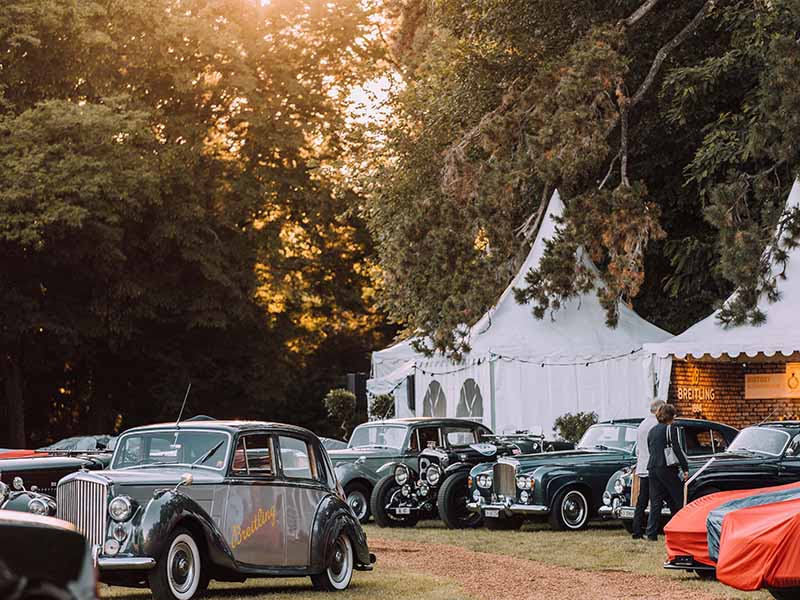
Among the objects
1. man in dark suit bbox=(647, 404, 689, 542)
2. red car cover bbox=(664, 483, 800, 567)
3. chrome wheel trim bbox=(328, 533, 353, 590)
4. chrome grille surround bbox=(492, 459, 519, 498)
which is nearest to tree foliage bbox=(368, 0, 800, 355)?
chrome grille surround bbox=(492, 459, 519, 498)

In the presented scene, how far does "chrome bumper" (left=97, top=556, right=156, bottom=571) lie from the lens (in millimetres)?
12469

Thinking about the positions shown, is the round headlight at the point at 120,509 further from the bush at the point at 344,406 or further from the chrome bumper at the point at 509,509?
the bush at the point at 344,406

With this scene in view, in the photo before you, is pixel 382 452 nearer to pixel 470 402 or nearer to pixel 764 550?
pixel 470 402

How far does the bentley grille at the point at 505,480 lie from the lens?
2202cm

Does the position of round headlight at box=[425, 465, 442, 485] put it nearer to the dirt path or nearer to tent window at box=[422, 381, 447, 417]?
the dirt path

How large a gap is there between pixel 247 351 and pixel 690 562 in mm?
36954

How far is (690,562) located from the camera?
14555mm

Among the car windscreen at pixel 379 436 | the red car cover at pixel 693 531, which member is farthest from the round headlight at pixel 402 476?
the red car cover at pixel 693 531

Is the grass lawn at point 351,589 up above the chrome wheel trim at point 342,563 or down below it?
below

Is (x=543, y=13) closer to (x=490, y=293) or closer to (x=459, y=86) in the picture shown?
(x=459, y=86)

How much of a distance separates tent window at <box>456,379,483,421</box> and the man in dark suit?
1187 cm

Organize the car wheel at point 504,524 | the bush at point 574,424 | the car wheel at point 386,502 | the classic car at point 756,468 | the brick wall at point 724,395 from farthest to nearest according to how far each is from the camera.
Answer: the brick wall at point 724,395 → the bush at point 574,424 → the car wheel at point 386,502 → the car wheel at point 504,524 → the classic car at point 756,468

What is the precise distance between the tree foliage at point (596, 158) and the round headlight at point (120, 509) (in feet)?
56.8

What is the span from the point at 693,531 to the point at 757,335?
1343 cm
